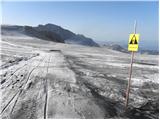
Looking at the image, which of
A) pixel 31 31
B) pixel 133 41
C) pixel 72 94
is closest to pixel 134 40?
pixel 133 41

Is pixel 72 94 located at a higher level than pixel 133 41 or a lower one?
lower

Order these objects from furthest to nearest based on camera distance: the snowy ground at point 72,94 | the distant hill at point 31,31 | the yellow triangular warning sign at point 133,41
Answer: the distant hill at point 31,31 < the yellow triangular warning sign at point 133,41 < the snowy ground at point 72,94

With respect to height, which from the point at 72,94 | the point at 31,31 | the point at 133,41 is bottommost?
the point at 72,94

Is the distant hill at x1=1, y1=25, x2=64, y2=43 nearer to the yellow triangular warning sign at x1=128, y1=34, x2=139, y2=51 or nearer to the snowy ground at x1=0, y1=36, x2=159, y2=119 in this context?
the snowy ground at x1=0, y1=36, x2=159, y2=119

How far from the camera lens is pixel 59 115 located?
6.80m

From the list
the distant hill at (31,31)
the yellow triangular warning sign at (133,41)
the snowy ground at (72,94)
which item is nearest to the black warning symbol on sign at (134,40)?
the yellow triangular warning sign at (133,41)

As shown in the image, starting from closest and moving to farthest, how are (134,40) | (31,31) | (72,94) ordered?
(134,40)
(72,94)
(31,31)

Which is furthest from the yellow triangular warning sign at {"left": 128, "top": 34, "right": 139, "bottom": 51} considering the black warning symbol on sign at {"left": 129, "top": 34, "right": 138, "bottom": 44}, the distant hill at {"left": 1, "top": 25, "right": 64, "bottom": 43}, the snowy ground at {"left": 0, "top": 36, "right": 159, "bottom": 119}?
the distant hill at {"left": 1, "top": 25, "right": 64, "bottom": 43}

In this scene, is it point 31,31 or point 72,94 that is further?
point 31,31

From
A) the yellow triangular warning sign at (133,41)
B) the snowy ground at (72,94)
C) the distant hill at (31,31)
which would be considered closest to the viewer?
the snowy ground at (72,94)

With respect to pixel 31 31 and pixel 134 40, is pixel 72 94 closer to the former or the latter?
pixel 134 40

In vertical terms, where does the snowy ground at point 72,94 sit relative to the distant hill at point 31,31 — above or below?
below

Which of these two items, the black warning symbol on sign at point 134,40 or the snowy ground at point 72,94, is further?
the black warning symbol on sign at point 134,40

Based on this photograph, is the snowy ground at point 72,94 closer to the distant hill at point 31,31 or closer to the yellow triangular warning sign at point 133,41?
the yellow triangular warning sign at point 133,41
